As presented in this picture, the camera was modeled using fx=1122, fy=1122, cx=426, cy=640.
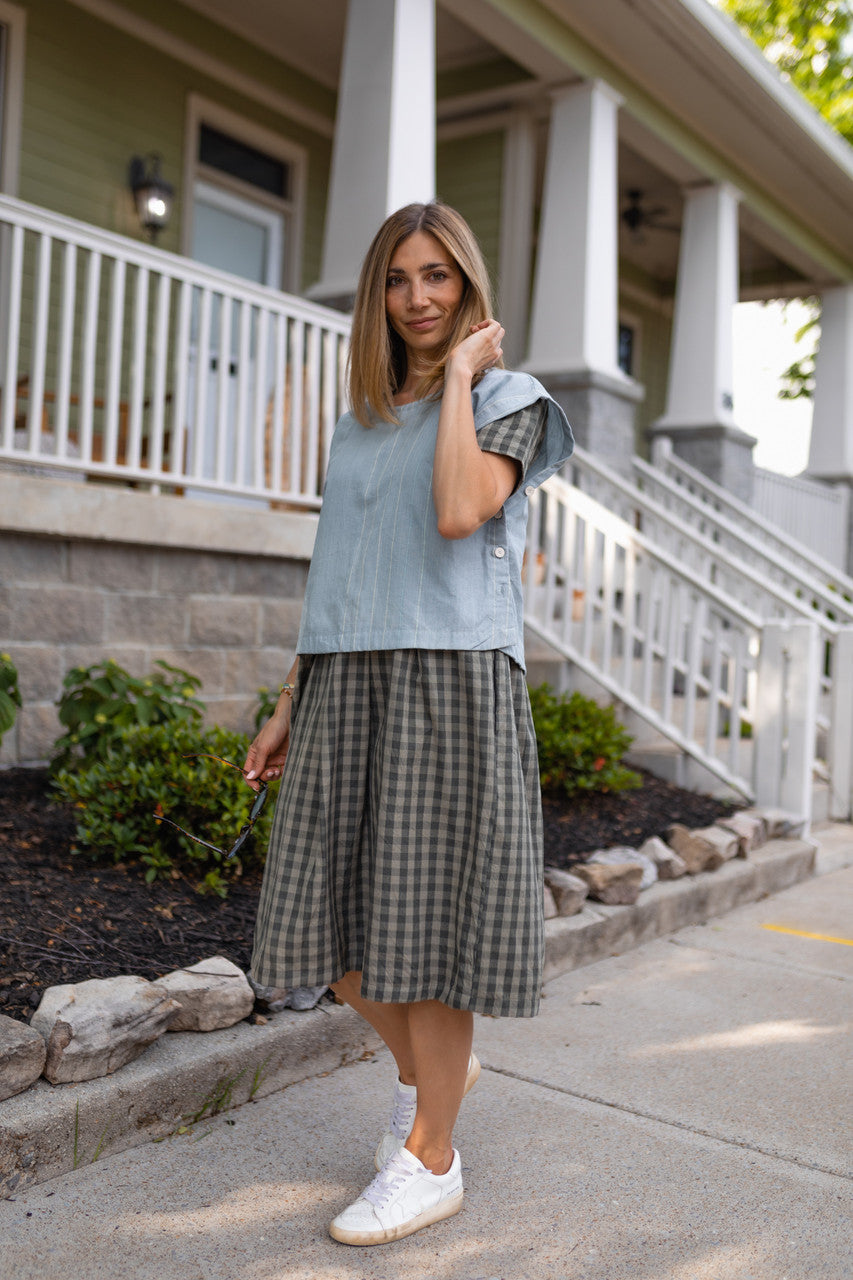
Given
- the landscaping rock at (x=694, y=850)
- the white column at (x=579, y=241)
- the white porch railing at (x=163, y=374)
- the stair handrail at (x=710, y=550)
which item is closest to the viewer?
the landscaping rock at (x=694, y=850)

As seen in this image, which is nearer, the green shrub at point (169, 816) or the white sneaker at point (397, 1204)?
the white sneaker at point (397, 1204)

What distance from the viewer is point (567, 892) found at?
3439mm

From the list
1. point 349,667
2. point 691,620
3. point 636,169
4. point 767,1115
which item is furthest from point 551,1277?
point 636,169

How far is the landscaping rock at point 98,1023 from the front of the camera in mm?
2100

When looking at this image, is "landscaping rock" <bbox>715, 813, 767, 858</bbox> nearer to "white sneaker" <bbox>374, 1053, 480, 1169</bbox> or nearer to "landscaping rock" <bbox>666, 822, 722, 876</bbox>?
"landscaping rock" <bbox>666, 822, 722, 876</bbox>

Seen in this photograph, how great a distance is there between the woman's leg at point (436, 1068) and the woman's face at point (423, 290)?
3.79 feet

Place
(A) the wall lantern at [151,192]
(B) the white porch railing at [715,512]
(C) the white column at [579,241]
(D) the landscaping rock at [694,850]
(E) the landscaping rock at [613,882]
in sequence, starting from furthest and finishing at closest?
1. (B) the white porch railing at [715,512]
2. (C) the white column at [579,241]
3. (A) the wall lantern at [151,192]
4. (D) the landscaping rock at [694,850]
5. (E) the landscaping rock at [613,882]

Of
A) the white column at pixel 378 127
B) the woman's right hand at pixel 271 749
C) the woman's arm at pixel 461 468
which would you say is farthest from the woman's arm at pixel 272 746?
the white column at pixel 378 127

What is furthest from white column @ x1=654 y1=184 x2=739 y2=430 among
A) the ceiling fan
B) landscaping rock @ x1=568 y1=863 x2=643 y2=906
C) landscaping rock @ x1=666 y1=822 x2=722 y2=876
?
landscaping rock @ x1=568 y1=863 x2=643 y2=906

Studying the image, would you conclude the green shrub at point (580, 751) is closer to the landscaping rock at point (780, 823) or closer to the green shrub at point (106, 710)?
the landscaping rock at point (780, 823)

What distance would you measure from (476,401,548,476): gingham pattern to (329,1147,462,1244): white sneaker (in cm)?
120

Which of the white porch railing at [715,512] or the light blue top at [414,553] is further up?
the white porch railing at [715,512]

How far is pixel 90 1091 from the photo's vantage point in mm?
2088

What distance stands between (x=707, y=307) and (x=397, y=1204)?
25.6 feet
